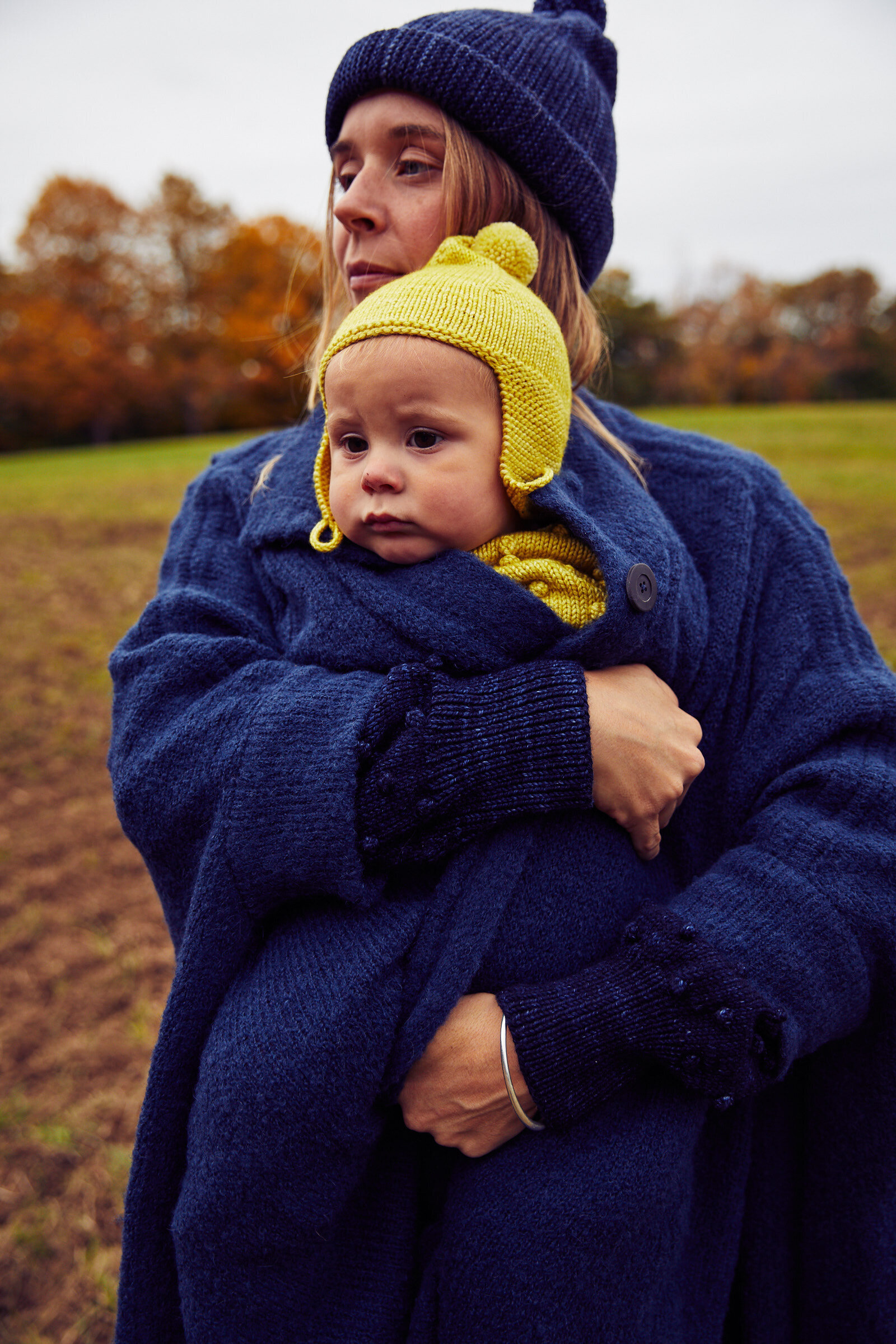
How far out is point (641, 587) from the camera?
1359 millimetres

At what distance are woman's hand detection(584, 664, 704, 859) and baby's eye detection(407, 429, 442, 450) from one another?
1.48 feet

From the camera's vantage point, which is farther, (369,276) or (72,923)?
(72,923)

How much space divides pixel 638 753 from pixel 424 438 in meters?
0.61

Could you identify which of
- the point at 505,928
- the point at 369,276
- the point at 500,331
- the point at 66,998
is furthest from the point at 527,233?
the point at 66,998

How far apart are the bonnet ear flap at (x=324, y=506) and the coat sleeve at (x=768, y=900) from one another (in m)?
0.72

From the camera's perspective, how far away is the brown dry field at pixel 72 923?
2.42 meters

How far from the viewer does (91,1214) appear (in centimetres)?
249

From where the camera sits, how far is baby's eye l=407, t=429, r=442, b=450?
1397 millimetres

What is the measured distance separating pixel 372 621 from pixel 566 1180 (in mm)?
889

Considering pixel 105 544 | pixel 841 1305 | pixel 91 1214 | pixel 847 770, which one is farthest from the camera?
pixel 105 544

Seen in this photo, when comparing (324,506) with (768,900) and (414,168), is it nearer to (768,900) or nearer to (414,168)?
(414,168)

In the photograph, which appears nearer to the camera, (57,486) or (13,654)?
(13,654)

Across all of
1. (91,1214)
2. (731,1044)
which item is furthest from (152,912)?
(731,1044)

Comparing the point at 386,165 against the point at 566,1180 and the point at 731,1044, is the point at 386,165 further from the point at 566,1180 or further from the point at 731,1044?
the point at 566,1180
